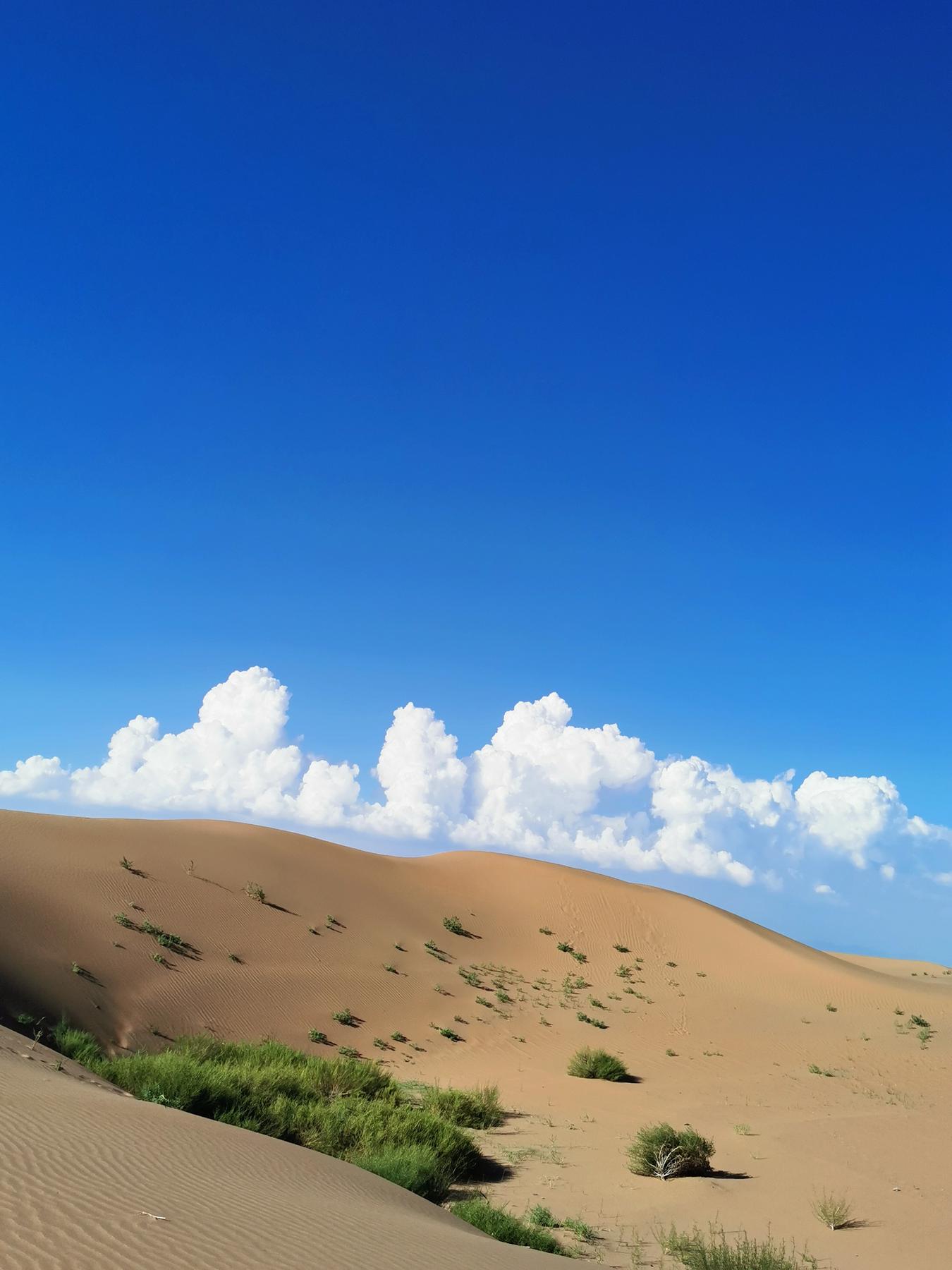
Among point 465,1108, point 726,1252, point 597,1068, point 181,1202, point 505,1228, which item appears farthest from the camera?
point 597,1068

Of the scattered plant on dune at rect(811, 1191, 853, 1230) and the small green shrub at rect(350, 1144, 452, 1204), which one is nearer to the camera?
the small green shrub at rect(350, 1144, 452, 1204)

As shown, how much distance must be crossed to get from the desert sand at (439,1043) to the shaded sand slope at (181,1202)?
3 centimetres

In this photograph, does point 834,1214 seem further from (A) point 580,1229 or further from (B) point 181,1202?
(B) point 181,1202

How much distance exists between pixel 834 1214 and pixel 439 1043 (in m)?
15.5

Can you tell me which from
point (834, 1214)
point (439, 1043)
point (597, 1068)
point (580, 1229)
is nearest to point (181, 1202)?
point (580, 1229)

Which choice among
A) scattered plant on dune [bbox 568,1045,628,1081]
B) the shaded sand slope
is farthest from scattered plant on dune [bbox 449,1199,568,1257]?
scattered plant on dune [bbox 568,1045,628,1081]

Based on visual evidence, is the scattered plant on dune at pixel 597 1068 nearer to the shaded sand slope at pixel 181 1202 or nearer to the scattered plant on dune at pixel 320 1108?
the scattered plant on dune at pixel 320 1108

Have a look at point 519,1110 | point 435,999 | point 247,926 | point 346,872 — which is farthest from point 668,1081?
point 346,872

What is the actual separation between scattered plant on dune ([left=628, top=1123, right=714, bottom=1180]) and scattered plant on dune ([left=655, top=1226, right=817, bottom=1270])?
1.91 metres

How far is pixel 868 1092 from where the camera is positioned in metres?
21.0

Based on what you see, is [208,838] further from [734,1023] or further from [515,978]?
[734,1023]

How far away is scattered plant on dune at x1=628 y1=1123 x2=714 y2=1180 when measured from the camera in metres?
11.8

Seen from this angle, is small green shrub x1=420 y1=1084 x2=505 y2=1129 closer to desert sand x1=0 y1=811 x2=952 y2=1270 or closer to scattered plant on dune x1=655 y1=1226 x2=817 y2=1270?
desert sand x1=0 y1=811 x2=952 y2=1270

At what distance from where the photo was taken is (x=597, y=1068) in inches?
818
